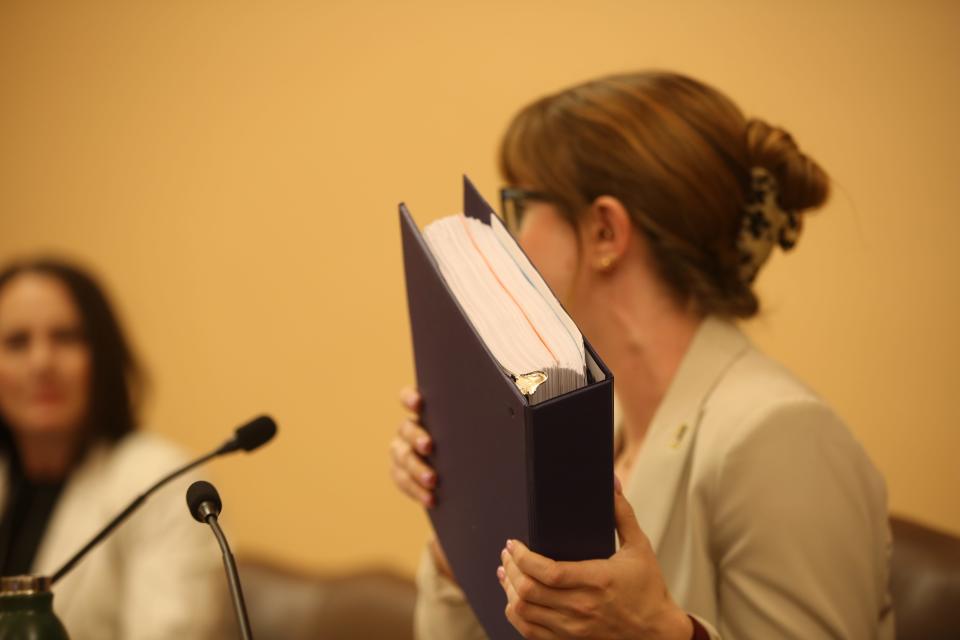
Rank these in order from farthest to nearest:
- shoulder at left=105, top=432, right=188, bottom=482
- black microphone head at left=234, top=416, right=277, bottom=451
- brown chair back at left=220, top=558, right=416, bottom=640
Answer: shoulder at left=105, top=432, right=188, bottom=482
brown chair back at left=220, top=558, right=416, bottom=640
black microphone head at left=234, top=416, right=277, bottom=451

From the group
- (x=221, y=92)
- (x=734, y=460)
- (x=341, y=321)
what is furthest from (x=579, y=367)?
(x=221, y=92)

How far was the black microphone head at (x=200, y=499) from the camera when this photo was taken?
0.67 meters

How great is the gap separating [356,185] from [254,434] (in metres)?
1.26

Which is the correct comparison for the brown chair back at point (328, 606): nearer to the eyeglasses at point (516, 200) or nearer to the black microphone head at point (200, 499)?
the eyeglasses at point (516, 200)

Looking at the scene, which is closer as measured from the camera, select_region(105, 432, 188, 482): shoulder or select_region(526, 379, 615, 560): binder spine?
select_region(526, 379, 615, 560): binder spine

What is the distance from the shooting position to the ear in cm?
106

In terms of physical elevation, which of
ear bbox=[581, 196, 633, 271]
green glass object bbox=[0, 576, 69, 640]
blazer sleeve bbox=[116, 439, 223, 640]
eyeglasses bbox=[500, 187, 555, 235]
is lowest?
blazer sleeve bbox=[116, 439, 223, 640]

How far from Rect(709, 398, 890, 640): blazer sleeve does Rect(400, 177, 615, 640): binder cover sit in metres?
0.28

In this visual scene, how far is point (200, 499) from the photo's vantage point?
675 millimetres

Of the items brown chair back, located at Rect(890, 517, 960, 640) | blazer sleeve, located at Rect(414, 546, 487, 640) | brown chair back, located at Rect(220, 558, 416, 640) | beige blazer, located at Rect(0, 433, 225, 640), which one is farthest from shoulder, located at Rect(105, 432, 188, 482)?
brown chair back, located at Rect(890, 517, 960, 640)

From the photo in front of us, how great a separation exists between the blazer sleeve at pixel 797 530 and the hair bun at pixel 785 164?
28 cm

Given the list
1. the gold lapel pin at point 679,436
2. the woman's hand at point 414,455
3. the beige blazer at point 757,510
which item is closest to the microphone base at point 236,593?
the woman's hand at point 414,455

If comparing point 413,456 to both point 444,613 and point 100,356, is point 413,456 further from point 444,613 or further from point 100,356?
point 100,356

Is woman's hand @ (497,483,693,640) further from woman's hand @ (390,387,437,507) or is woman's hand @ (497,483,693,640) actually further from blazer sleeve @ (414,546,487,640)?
blazer sleeve @ (414,546,487,640)
